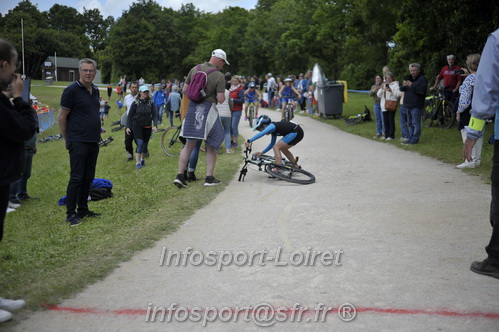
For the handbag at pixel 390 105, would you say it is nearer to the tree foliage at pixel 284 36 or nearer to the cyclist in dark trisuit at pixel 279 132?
the tree foliage at pixel 284 36

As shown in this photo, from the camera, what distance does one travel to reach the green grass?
5.04 meters

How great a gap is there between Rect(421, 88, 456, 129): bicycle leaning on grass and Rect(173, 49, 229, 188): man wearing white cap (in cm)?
1036

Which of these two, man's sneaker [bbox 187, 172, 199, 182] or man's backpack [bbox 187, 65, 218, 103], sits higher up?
man's backpack [bbox 187, 65, 218, 103]

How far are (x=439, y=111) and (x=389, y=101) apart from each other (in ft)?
10.3

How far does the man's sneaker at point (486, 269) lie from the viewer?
4.84m

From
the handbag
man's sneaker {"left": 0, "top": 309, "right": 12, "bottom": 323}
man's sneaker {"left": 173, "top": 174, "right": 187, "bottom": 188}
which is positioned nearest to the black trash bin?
the handbag

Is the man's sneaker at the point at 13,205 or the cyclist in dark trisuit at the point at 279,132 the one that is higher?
the cyclist in dark trisuit at the point at 279,132

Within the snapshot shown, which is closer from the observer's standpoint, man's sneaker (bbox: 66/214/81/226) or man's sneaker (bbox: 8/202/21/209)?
man's sneaker (bbox: 66/214/81/226)

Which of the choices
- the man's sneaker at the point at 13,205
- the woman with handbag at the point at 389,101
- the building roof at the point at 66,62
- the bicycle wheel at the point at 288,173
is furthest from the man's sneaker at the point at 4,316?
the building roof at the point at 66,62

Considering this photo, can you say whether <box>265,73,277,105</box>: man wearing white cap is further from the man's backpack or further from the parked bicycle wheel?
the man's backpack

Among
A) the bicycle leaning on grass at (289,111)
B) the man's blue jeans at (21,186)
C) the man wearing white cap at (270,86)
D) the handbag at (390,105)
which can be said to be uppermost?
the man wearing white cap at (270,86)

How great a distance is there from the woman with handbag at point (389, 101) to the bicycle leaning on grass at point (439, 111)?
205 centimetres

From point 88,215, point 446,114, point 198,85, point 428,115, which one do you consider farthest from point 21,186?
point 428,115

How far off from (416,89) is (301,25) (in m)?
51.9
